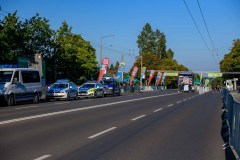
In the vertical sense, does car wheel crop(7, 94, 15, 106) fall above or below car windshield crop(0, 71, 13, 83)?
Result: below

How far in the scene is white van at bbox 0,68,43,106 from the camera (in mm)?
26172

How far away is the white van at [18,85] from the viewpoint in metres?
26.2

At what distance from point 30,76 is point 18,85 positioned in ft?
6.83

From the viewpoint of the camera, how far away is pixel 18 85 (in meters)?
27.3

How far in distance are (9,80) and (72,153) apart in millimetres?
18965

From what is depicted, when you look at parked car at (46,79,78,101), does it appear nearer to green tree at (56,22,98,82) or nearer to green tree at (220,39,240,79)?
green tree at (56,22,98,82)

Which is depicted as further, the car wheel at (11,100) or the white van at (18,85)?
the car wheel at (11,100)

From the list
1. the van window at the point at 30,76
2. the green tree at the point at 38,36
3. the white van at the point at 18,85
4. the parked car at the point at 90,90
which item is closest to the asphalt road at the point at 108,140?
the white van at the point at 18,85

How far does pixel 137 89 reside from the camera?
247ft

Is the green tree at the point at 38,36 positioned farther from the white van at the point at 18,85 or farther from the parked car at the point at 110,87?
the white van at the point at 18,85

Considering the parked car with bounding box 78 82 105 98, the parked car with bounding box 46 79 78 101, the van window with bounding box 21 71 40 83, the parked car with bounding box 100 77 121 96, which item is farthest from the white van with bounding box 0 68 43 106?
the parked car with bounding box 100 77 121 96

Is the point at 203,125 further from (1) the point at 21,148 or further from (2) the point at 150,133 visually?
(1) the point at 21,148

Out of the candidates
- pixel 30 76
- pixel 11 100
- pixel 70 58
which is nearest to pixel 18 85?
pixel 11 100

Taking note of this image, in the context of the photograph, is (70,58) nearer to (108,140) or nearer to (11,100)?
(11,100)
